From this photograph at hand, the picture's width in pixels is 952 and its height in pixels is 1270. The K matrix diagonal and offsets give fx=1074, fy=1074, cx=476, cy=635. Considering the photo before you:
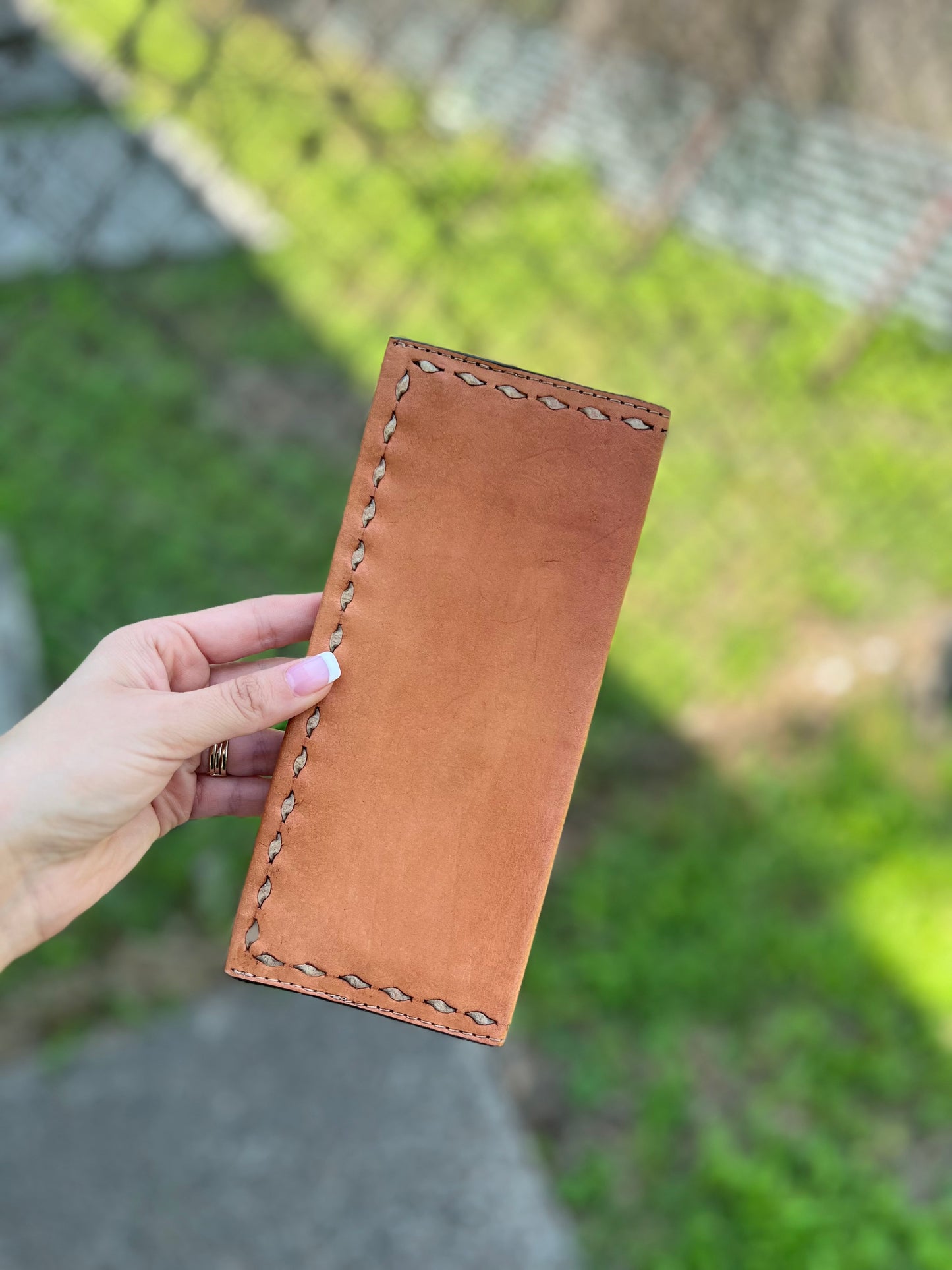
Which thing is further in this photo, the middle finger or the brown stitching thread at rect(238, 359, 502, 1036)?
the middle finger

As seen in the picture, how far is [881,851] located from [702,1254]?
111 cm

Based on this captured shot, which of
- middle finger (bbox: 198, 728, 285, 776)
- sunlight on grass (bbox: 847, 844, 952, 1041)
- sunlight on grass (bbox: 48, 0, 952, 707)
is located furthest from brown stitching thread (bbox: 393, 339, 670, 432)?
sunlight on grass (bbox: 48, 0, 952, 707)

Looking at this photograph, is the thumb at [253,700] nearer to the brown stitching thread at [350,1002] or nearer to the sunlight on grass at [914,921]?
the brown stitching thread at [350,1002]

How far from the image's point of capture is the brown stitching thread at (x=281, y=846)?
106 cm

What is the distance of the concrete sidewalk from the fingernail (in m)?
1.32

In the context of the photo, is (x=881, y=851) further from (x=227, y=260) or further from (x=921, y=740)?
(x=227, y=260)

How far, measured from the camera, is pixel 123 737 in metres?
1.11

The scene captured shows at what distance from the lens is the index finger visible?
4.04 feet

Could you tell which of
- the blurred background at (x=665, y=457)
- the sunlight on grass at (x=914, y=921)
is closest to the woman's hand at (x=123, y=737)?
the blurred background at (x=665, y=457)

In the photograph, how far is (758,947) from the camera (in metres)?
2.40

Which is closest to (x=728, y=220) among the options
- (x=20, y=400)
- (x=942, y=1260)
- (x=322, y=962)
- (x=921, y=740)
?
(x=921, y=740)

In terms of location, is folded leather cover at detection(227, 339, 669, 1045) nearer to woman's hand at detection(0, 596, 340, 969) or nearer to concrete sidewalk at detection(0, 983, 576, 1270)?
woman's hand at detection(0, 596, 340, 969)

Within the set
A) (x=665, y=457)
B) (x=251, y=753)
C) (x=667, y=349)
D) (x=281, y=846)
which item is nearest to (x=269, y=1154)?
(x=251, y=753)

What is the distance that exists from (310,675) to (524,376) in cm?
36
